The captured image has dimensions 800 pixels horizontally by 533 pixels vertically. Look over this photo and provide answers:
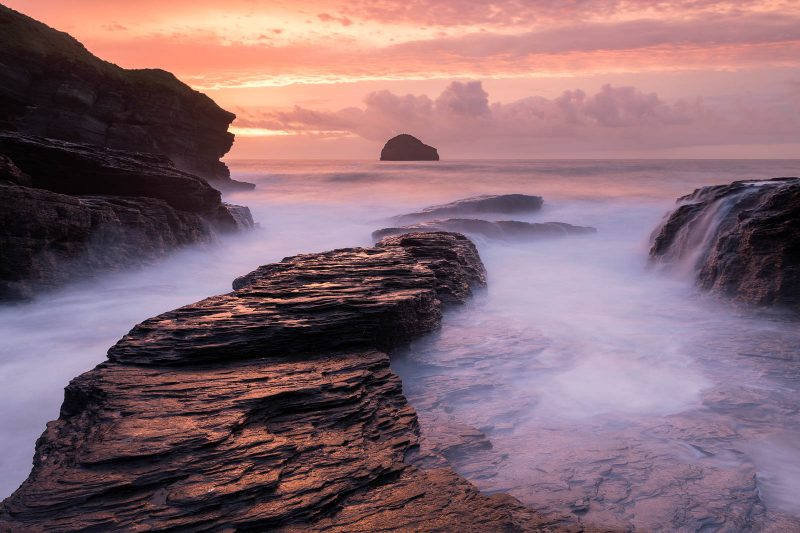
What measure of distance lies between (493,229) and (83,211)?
1536 cm

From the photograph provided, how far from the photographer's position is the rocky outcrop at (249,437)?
13.0 feet

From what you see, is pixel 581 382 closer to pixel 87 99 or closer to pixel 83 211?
pixel 83 211

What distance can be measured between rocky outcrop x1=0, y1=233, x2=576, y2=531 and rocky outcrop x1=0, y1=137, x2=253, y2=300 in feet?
23.2

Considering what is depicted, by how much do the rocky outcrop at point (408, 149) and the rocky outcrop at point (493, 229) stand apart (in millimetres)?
144684

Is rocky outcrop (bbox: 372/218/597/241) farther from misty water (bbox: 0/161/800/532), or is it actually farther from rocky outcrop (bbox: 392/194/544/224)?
rocky outcrop (bbox: 392/194/544/224)

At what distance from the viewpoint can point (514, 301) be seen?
1358 cm

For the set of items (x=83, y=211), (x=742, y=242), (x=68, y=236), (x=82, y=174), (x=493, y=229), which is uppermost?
(x=82, y=174)

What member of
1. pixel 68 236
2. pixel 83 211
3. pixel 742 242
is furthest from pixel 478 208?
pixel 68 236

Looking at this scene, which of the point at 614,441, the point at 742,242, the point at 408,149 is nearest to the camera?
the point at 614,441

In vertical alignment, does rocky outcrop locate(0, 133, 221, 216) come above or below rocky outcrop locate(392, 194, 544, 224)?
above

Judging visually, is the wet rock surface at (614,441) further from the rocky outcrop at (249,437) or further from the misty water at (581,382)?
the rocky outcrop at (249,437)

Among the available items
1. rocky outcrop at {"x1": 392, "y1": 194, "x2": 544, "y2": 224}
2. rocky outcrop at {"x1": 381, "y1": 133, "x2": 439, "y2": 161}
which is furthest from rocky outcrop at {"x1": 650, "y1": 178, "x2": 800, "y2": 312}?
rocky outcrop at {"x1": 381, "y1": 133, "x2": 439, "y2": 161}

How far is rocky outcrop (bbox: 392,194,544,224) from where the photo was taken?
2775 centimetres

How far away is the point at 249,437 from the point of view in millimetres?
4875
